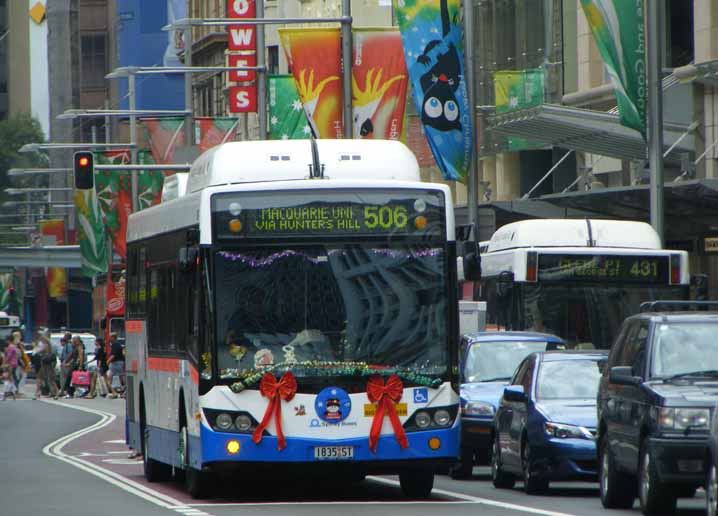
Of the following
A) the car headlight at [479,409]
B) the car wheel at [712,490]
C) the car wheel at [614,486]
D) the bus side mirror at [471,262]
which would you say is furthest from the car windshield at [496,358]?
the car wheel at [712,490]

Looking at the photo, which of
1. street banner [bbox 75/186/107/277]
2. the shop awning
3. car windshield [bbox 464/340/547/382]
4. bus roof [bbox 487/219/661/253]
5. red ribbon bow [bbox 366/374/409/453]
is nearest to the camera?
red ribbon bow [bbox 366/374/409/453]

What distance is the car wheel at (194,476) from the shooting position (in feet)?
62.1

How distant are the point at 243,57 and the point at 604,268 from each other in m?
29.9

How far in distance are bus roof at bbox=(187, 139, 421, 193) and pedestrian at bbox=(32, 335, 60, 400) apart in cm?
4152

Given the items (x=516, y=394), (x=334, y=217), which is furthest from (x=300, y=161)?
(x=516, y=394)

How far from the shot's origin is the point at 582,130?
36.9 m

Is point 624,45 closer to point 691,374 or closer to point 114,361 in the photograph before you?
point 691,374

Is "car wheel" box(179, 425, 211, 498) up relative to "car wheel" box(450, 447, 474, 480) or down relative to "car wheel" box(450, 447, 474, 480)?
up

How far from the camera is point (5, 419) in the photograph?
143ft

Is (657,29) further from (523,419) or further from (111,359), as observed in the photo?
(111,359)

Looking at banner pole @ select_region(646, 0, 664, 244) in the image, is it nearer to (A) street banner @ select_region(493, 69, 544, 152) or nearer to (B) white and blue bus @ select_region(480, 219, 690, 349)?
(B) white and blue bus @ select_region(480, 219, 690, 349)

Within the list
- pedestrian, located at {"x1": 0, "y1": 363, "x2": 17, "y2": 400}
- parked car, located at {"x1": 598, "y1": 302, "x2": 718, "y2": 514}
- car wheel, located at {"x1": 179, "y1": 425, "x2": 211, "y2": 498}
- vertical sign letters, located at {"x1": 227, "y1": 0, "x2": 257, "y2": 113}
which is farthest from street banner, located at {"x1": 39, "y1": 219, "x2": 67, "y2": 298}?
parked car, located at {"x1": 598, "y1": 302, "x2": 718, "y2": 514}

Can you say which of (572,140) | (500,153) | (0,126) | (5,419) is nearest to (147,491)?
(572,140)

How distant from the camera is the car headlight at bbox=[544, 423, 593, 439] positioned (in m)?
19.0
